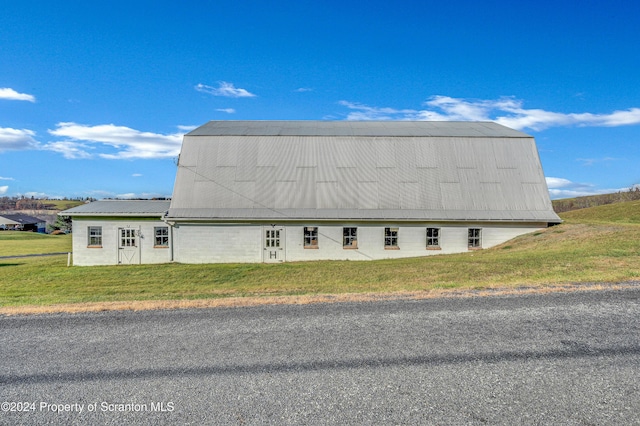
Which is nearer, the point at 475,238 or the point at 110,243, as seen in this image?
the point at 110,243

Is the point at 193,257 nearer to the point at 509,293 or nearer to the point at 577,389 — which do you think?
the point at 509,293

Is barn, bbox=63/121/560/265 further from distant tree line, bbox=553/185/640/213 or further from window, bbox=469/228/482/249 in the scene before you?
distant tree line, bbox=553/185/640/213

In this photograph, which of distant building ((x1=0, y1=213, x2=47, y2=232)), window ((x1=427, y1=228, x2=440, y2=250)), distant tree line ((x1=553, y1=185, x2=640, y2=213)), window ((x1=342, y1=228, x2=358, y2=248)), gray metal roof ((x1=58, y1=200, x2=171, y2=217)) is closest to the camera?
gray metal roof ((x1=58, y1=200, x2=171, y2=217))

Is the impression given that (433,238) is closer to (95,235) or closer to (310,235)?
(310,235)

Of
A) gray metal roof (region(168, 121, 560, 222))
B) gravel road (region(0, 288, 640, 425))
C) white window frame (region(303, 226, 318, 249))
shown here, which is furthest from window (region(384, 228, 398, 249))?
gravel road (region(0, 288, 640, 425))

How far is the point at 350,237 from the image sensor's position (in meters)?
23.7

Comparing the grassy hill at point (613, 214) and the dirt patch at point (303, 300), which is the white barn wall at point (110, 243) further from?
the grassy hill at point (613, 214)

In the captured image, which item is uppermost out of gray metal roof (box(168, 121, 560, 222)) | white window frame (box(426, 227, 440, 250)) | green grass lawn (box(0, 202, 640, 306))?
gray metal roof (box(168, 121, 560, 222))

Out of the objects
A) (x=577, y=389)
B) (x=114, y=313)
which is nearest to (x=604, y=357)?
(x=577, y=389)

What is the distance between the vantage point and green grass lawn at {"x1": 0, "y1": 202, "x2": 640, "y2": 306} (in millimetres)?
12547

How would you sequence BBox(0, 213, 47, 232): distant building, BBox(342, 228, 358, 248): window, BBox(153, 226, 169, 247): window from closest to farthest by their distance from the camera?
BBox(342, 228, 358, 248): window < BBox(153, 226, 169, 247): window < BBox(0, 213, 47, 232): distant building

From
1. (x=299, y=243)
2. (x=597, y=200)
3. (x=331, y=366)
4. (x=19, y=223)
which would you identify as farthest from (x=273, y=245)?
(x=19, y=223)

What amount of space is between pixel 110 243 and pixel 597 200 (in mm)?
86959

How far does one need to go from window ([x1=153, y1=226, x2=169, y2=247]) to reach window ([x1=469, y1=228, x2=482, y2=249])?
57.8 feet
